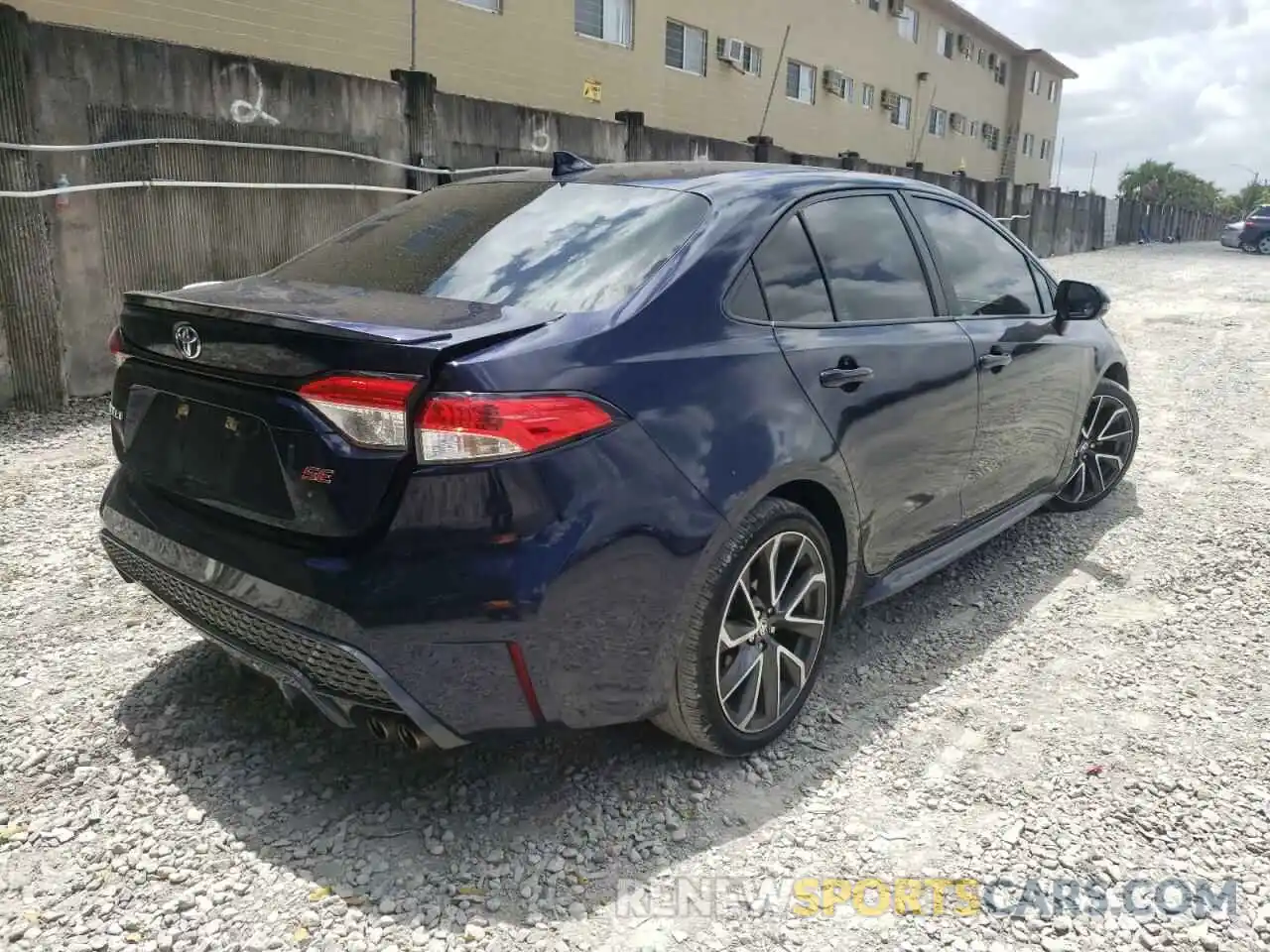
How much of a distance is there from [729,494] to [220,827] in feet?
4.94

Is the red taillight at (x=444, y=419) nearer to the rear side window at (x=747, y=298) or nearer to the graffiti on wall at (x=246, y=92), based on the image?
the rear side window at (x=747, y=298)

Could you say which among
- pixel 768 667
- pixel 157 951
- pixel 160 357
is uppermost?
pixel 160 357

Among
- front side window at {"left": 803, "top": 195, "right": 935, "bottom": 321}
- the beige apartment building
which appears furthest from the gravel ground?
the beige apartment building

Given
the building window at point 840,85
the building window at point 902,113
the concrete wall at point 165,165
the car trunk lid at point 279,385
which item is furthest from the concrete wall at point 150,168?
the building window at point 902,113

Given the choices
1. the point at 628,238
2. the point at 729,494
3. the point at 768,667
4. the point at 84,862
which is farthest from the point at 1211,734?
the point at 84,862

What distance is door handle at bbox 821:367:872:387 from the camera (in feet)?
9.10

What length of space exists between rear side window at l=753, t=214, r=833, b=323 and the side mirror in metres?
1.77

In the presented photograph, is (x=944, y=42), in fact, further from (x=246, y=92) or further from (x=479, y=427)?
(x=479, y=427)

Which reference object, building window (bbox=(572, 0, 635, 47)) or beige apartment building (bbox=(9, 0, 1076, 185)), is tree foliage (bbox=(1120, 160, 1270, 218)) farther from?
building window (bbox=(572, 0, 635, 47))

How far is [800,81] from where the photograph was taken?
22141 millimetres

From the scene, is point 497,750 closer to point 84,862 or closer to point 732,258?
point 84,862

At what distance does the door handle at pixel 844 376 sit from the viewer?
2.77m

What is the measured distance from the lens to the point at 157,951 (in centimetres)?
199

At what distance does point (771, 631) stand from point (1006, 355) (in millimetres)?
1691
